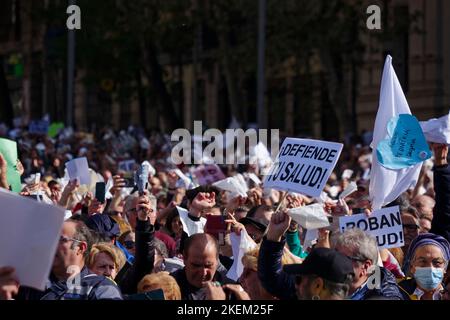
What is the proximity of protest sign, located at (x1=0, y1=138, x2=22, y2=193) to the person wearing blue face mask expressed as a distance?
337 cm

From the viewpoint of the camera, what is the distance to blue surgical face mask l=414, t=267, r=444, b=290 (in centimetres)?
844

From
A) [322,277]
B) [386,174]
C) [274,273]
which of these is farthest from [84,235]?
[386,174]

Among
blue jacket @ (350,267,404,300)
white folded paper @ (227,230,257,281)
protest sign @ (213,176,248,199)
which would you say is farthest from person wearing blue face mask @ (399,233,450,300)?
protest sign @ (213,176,248,199)

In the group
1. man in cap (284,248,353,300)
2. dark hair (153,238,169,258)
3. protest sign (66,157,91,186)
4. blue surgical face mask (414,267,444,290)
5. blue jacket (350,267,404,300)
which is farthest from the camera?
protest sign (66,157,91,186)

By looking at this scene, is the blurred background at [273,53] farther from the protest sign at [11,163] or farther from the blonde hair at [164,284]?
the blonde hair at [164,284]

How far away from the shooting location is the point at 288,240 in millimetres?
9391

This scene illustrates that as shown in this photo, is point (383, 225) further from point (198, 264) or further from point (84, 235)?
point (84, 235)

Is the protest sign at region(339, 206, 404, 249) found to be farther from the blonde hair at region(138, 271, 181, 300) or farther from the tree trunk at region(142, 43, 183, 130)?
the tree trunk at region(142, 43, 183, 130)

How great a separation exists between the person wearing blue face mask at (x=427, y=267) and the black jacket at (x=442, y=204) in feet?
1.73

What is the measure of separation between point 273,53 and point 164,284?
24538 millimetres

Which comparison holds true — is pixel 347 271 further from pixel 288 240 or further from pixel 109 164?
pixel 109 164
